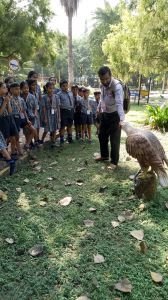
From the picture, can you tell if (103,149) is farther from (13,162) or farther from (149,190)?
(149,190)

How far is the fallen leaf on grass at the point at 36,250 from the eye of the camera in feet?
10.3

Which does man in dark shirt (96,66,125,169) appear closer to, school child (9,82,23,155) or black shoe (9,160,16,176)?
school child (9,82,23,155)

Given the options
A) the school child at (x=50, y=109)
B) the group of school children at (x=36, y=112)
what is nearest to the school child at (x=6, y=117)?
the group of school children at (x=36, y=112)

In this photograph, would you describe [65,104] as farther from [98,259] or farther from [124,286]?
[124,286]

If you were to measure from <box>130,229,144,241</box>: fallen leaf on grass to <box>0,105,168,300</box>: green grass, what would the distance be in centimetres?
6

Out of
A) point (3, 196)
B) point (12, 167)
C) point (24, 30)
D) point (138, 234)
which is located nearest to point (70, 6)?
point (24, 30)

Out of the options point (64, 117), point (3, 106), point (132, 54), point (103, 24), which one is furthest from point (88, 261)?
point (103, 24)

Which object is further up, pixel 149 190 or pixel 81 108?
pixel 81 108

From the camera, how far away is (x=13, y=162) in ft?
17.9

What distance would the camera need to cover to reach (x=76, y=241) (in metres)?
3.41

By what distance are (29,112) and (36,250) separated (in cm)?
400

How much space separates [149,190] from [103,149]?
83.2 inches

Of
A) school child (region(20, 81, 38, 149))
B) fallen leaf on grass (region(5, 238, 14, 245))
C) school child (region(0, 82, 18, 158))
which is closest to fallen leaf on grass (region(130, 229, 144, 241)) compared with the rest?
fallen leaf on grass (region(5, 238, 14, 245))

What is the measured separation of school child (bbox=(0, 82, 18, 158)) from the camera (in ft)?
17.8
